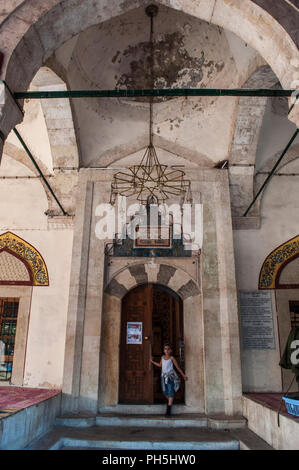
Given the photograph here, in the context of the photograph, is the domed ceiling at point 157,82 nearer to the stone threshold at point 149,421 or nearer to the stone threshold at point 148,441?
the stone threshold at point 149,421

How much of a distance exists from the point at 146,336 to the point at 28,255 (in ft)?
7.64

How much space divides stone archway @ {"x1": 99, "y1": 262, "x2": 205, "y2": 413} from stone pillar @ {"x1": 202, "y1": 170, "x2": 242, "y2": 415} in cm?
16

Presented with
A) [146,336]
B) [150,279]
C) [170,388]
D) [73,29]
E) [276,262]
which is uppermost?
[73,29]

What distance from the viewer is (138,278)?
5.47 m

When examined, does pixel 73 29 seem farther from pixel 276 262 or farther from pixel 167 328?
pixel 276 262

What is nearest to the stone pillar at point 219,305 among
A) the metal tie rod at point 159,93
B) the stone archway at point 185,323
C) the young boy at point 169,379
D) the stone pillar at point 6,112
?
the stone archway at point 185,323

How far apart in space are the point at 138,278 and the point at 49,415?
2.15 meters

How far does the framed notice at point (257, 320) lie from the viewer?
17.7ft

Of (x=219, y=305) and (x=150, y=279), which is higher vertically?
(x=150, y=279)

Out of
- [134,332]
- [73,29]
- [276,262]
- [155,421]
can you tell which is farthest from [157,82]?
[155,421]

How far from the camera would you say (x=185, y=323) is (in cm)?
531

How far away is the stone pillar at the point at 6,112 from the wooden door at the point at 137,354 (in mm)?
3222

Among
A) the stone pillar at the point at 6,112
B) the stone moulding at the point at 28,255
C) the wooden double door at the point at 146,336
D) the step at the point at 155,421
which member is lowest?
the step at the point at 155,421

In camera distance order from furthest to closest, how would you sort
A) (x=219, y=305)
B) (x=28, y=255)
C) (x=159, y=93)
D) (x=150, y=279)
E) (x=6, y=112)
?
(x=28, y=255)
(x=150, y=279)
(x=219, y=305)
(x=159, y=93)
(x=6, y=112)
